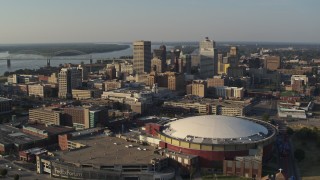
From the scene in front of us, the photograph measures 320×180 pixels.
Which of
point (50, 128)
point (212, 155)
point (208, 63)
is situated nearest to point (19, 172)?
point (50, 128)

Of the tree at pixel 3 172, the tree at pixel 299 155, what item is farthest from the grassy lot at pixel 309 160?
the tree at pixel 3 172

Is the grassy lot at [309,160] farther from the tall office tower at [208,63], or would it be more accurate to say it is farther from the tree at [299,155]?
the tall office tower at [208,63]

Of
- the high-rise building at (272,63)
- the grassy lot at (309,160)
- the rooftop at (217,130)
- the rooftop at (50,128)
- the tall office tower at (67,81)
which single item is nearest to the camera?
the grassy lot at (309,160)

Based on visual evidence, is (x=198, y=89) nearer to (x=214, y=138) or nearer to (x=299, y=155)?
(x=299, y=155)

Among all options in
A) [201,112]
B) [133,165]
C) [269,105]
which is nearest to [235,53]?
[269,105]

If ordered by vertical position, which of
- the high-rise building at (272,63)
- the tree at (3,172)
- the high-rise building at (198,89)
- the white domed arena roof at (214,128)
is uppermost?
the high-rise building at (272,63)

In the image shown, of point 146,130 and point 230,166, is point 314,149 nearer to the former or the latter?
point 230,166

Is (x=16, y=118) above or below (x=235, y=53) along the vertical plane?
below

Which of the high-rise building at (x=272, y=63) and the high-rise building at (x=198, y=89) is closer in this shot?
the high-rise building at (x=198, y=89)
